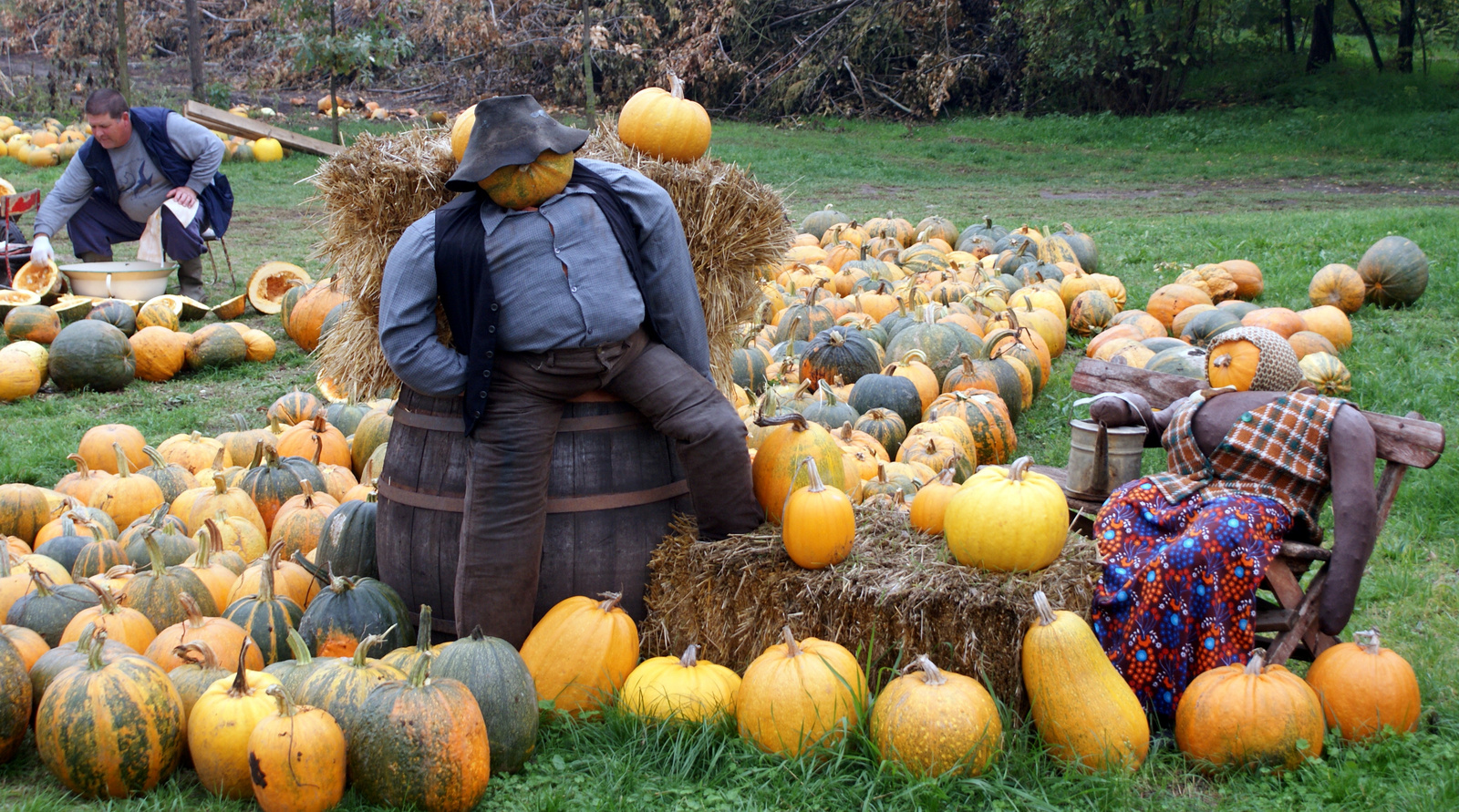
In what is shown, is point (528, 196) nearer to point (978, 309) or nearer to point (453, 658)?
point (453, 658)

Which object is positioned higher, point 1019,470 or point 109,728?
point 1019,470

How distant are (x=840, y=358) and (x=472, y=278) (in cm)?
379

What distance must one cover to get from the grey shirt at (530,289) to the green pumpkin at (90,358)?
16.2 feet

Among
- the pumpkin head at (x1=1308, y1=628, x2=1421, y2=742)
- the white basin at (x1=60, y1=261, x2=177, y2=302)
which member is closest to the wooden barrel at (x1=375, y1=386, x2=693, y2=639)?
the pumpkin head at (x1=1308, y1=628, x2=1421, y2=742)

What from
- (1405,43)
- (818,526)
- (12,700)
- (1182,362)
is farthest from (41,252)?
(1405,43)

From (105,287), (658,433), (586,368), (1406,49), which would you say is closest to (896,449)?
(658,433)

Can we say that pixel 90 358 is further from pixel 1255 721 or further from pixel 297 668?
pixel 1255 721

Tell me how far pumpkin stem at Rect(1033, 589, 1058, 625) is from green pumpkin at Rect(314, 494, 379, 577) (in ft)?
7.71

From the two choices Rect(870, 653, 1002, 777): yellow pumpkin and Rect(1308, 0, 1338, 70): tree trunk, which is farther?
Rect(1308, 0, 1338, 70): tree trunk

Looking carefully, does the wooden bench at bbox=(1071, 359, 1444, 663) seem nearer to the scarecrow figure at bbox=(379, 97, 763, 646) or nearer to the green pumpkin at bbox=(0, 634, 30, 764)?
the scarecrow figure at bbox=(379, 97, 763, 646)

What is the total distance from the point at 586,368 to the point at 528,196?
21.9 inches

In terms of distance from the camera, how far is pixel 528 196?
3.50 m

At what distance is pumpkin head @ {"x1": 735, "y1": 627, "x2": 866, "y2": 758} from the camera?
10.4ft

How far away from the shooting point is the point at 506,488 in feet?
11.7
